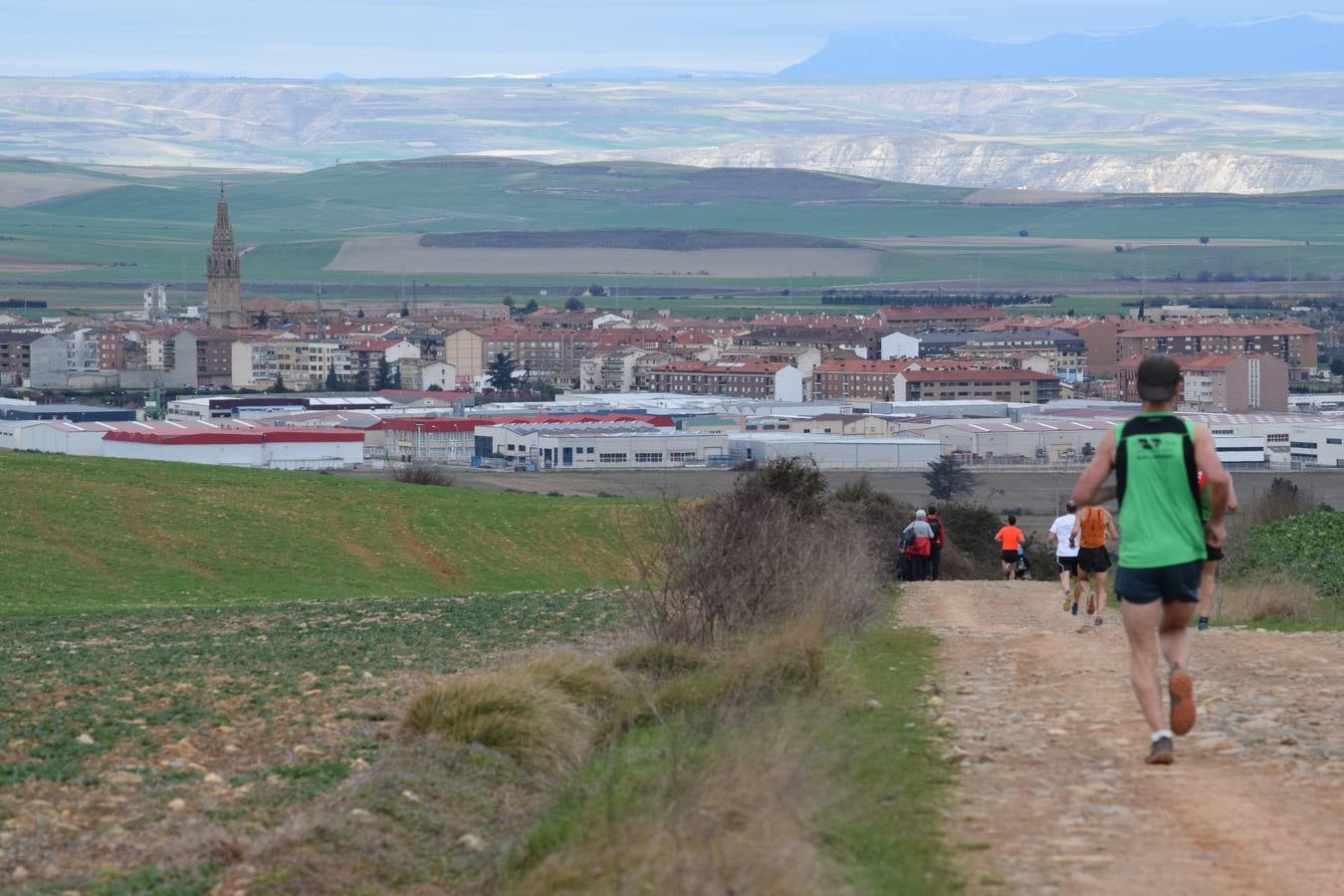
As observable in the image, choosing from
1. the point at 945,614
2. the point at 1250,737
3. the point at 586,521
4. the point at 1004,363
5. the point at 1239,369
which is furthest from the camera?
the point at 1004,363

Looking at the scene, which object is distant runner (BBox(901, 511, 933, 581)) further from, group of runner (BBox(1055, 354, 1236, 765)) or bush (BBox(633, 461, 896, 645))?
group of runner (BBox(1055, 354, 1236, 765))

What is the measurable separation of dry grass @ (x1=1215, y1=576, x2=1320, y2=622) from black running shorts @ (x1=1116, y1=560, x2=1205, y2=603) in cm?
786

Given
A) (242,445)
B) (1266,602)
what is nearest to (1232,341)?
(242,445)

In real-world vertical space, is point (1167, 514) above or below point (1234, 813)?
above

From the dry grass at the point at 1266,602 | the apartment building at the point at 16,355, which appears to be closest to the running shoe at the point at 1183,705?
the dry grass at the point at 1266,602

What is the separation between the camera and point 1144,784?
7648 mm

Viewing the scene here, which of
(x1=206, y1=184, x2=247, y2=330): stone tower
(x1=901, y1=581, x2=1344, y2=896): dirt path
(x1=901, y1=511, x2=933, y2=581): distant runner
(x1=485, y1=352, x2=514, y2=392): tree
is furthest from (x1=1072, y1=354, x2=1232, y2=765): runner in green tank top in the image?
(x1=206, y1=184, x2=247, y2=330): stone tower

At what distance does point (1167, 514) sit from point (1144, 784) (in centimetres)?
97

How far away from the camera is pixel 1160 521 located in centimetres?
802

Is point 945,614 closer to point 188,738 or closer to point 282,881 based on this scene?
point 188,738

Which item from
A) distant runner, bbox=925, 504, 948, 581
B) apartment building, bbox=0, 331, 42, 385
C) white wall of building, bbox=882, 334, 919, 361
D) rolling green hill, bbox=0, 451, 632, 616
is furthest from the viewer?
white wall of building, bbox=882, 334, 919, 361

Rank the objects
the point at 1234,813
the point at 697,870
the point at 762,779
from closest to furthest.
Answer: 1. the point at 697,870
2. the point at 762,779
3. the point at 1234,813

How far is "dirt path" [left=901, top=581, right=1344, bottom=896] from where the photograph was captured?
650cm

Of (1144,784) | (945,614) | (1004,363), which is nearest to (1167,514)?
(1144,784)
